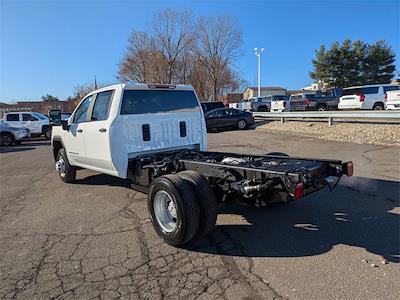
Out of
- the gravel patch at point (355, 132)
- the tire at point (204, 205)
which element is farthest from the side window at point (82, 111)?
the gravel patch at point (355, 132)

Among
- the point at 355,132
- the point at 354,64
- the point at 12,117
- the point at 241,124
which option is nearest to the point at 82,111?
the point at 355,132

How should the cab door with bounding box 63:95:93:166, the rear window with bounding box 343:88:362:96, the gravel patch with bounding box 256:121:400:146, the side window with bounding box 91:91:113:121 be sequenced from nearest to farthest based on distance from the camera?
the side window with bounding box 91:91:113:121, the cab door with bounding box 63:95:93:166, the gravel patch with bounding box 256:121:400:146, the rear window with bounding box 343:88:362:96

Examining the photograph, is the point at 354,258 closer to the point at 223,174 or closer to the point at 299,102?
the point at 223,174

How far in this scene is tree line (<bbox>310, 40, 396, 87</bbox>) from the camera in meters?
55.0

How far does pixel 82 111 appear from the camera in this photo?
685 centimetres

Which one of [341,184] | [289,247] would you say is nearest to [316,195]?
[341,184]

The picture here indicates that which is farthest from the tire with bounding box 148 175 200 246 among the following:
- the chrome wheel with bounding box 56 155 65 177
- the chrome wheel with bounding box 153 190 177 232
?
the chrome wheel with bounding box 56 155 65 177

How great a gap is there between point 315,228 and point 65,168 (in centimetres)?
556

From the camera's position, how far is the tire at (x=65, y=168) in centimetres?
751

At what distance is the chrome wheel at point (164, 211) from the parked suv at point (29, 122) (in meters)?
21.0

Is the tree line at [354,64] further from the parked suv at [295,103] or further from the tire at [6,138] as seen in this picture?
the tire at [6,138]

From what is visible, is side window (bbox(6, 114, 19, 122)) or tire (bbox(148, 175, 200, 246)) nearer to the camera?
tire (bbox(148, 175, 200, 246))

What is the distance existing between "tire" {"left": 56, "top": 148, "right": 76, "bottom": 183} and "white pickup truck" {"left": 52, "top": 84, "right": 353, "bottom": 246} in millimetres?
22

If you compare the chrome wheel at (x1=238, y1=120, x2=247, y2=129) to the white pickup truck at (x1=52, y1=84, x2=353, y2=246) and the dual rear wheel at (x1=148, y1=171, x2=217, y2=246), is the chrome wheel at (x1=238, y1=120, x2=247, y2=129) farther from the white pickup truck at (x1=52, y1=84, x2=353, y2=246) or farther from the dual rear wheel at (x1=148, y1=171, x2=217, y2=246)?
the dual rear wheel at (x1=148, y1=171, x2=217, y2=246)
